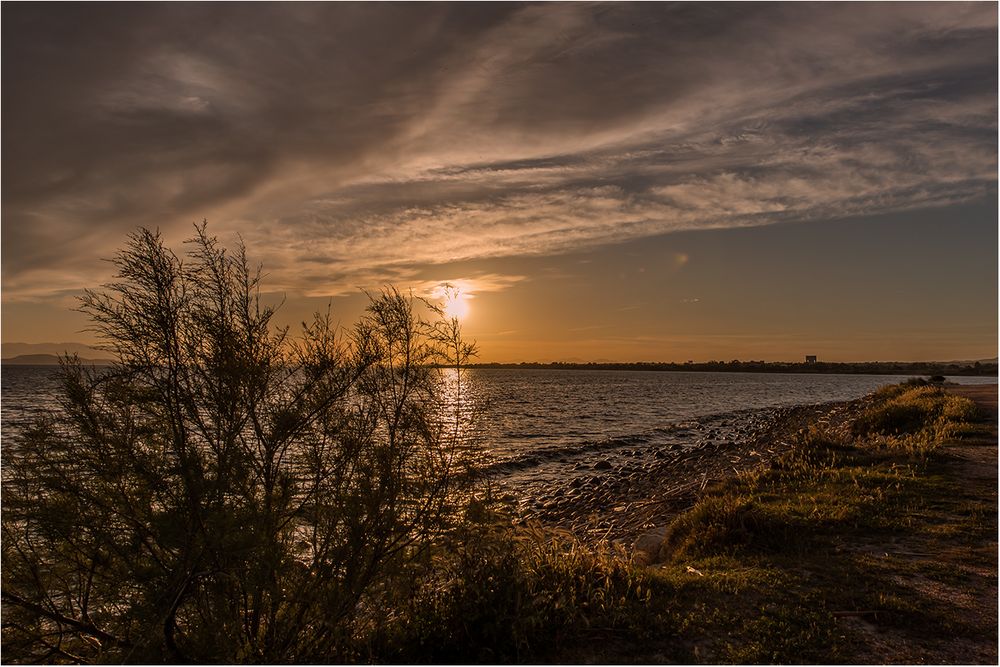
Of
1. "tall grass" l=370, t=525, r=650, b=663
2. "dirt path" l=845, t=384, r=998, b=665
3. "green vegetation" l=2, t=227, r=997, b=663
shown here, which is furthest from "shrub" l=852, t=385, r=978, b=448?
"tall grass" l=370, t=525, r=650, b=663

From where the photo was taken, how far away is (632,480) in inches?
839

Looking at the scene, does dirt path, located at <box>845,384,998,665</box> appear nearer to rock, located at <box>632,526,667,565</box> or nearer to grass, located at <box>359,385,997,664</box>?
grass, located at <box>359,385,997,664</box>

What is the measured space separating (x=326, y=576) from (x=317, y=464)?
4.00ft

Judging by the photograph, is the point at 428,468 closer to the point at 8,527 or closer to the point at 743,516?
the point at 8,527

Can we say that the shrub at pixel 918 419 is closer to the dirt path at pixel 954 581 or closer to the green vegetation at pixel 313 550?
the dirt path at pixel 954 581

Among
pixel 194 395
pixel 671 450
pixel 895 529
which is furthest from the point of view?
pixel 671 450

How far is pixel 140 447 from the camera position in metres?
6.12

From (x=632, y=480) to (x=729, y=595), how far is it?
1429cm

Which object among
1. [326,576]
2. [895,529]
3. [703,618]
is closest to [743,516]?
[895,529]

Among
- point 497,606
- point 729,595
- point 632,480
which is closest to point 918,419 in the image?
point 632,480

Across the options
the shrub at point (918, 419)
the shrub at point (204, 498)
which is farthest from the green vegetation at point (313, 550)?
the shrub at point (918, 419)

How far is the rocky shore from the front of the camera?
14.9 meters

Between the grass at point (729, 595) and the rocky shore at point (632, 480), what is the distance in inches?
72.5

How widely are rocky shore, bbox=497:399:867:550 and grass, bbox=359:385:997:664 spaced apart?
6.04 feet
